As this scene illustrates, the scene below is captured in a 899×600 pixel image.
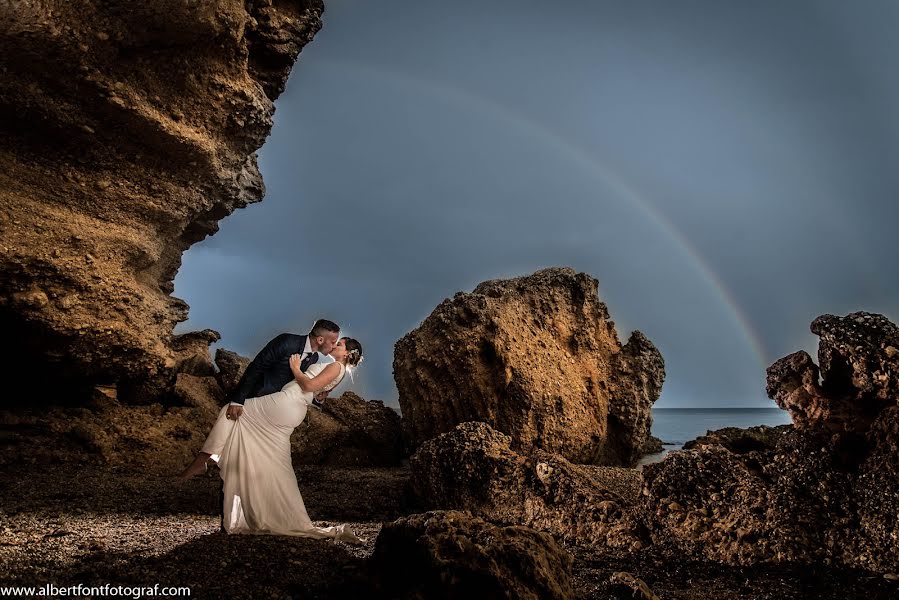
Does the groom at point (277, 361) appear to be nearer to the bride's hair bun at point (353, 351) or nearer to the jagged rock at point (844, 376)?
the bride's hair bun at point (353, 351)

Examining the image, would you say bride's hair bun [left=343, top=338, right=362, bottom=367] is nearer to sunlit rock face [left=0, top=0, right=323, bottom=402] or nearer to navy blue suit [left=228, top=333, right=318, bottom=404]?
navy blue suit [left=228, top=333, right=318, bottom=404]

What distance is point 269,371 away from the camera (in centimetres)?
573

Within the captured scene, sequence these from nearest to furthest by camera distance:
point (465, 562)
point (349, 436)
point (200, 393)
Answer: point (465, 562) → point (200, 393) → point (349, 436)

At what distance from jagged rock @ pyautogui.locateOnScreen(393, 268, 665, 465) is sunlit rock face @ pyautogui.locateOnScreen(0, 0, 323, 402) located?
4452 millimetres

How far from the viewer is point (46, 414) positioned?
8555mm

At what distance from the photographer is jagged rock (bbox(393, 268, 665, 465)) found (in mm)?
8898

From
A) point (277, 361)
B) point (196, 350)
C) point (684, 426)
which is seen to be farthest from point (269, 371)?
point (684, 426)

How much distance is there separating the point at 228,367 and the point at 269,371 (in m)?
7.21

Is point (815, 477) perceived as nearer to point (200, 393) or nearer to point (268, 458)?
point (268, 458)

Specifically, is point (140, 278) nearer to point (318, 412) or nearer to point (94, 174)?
point (94, 174)

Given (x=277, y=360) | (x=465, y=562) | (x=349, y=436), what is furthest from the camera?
(x=349, y=436)

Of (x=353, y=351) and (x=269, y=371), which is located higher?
(x=353, y=351)

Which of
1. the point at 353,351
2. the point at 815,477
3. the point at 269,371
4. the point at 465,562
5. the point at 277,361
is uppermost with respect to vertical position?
the point at 353,351

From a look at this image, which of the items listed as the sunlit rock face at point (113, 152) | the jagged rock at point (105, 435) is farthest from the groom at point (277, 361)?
the jagged rock at point (105, 435)
